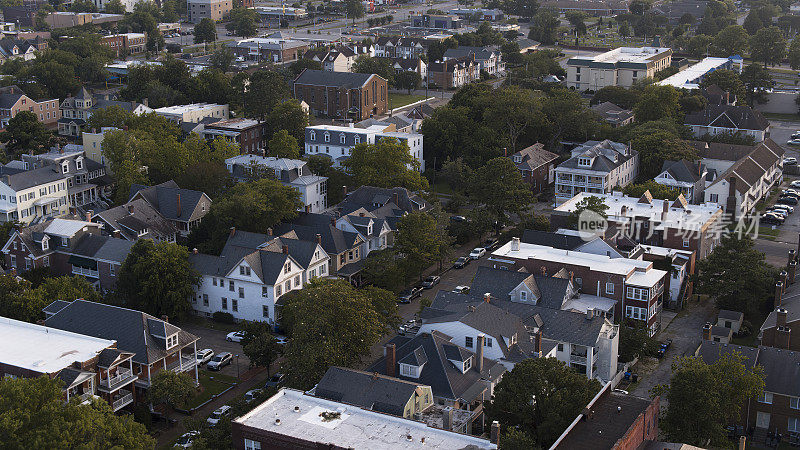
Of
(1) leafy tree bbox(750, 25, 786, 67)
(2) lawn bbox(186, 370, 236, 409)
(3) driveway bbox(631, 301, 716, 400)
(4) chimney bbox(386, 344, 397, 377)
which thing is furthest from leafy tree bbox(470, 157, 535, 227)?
(1) leafy tree bbox(750, 25, 786, 67)

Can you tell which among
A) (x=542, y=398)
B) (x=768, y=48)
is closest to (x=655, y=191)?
(x=542, y=398)

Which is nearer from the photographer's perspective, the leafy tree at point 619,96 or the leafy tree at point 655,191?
the leafy tree at point 655,191

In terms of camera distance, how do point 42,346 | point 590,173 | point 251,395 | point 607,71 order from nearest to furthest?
point 42,346, point 251,395, point 590,173, point 607,71

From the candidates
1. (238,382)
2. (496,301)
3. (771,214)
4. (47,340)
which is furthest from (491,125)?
(47,340)

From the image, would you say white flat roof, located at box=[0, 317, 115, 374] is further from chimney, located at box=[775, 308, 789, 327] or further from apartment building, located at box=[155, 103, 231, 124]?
apartment building, located at box=[155, 103, 231, 124]

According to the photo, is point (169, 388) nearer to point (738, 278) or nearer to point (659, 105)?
point (738, 278)

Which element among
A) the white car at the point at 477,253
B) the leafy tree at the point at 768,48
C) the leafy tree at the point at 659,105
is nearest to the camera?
the white car at the point at 477,253

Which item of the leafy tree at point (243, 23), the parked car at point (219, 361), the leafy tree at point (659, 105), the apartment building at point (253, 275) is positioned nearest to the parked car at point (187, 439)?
the parked car at point (219, 361)

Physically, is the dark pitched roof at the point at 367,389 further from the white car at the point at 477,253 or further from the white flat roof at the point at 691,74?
the white flat roof at the point at 691,74
